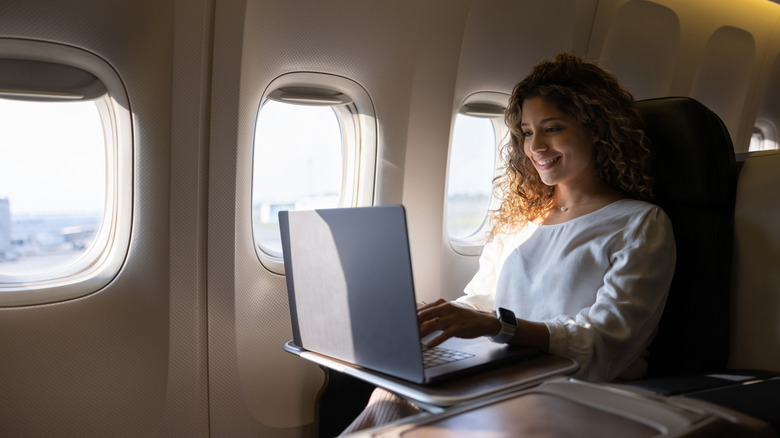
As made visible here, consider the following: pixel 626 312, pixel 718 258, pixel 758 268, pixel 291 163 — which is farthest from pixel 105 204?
pixel 758 268

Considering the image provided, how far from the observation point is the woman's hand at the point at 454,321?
56.0 inches

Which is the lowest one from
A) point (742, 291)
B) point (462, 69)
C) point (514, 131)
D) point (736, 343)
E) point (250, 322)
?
point (250, 322)

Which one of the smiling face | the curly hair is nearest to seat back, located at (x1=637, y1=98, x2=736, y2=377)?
the curly hair

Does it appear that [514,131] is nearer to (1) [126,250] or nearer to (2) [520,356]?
(2) [520,356]

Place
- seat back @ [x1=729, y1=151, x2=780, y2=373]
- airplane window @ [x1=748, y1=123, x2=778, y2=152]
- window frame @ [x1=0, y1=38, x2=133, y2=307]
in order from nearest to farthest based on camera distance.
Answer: seat back @ [x1=729, y1=151, x2=780, y2=373], window frame @ [x1=0, y1=38, x2=133, y2=307], airplane window @ [x1=748, y1=123, x2=778, y2=152]

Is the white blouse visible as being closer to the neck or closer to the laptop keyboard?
the neck

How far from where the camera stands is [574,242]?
6.26ft

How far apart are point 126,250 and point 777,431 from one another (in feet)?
6.96

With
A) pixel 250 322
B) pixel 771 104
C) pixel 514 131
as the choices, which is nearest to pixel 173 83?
pixel 250 322

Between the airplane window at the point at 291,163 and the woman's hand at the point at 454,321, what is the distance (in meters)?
1.45

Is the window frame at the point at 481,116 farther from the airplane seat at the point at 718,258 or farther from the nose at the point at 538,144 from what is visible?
the airplane seat at the point at 718,258

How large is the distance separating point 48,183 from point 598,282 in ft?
6.51

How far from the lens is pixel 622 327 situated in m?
1.66

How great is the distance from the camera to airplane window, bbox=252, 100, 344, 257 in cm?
277
